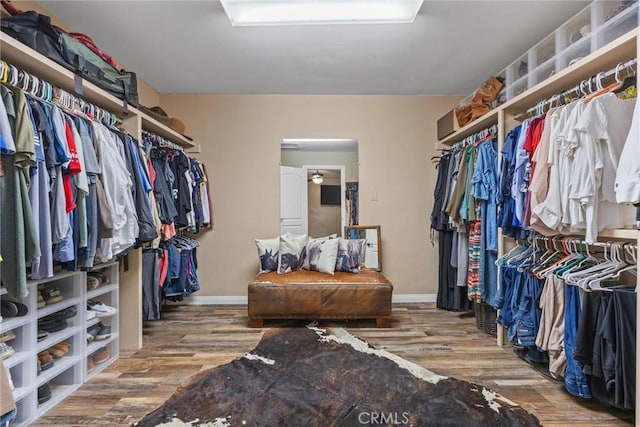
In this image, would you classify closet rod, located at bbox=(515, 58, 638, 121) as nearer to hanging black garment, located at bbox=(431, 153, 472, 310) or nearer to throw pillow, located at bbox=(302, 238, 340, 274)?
hanging black garment, located at bbox=(431, 153, 472, 310)

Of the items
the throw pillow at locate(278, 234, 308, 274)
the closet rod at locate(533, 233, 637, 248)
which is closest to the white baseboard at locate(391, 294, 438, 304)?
the throw pillow at locate(278, 234, 308, 274)

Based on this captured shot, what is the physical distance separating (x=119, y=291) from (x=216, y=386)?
3.62 ft

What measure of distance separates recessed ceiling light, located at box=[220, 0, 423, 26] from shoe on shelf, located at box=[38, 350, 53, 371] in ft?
7.37

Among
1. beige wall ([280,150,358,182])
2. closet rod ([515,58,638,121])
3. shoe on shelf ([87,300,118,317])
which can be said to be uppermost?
closet rod ([515,58,638,121])

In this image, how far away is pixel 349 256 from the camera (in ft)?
10.8

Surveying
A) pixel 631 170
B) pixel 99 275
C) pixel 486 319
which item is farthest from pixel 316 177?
pixel 631 170

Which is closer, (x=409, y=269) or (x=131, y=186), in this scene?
(x=131, y=186)

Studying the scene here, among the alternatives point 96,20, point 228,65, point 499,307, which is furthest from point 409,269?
point 96,20

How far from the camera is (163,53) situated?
9.15 feet

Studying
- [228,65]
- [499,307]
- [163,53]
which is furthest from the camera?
[228,65]

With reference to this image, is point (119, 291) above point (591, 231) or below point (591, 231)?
below

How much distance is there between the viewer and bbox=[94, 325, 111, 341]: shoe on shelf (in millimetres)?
2221

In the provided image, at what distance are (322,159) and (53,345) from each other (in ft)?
9.47

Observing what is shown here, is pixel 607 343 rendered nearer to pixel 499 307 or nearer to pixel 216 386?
pixel 499 307
